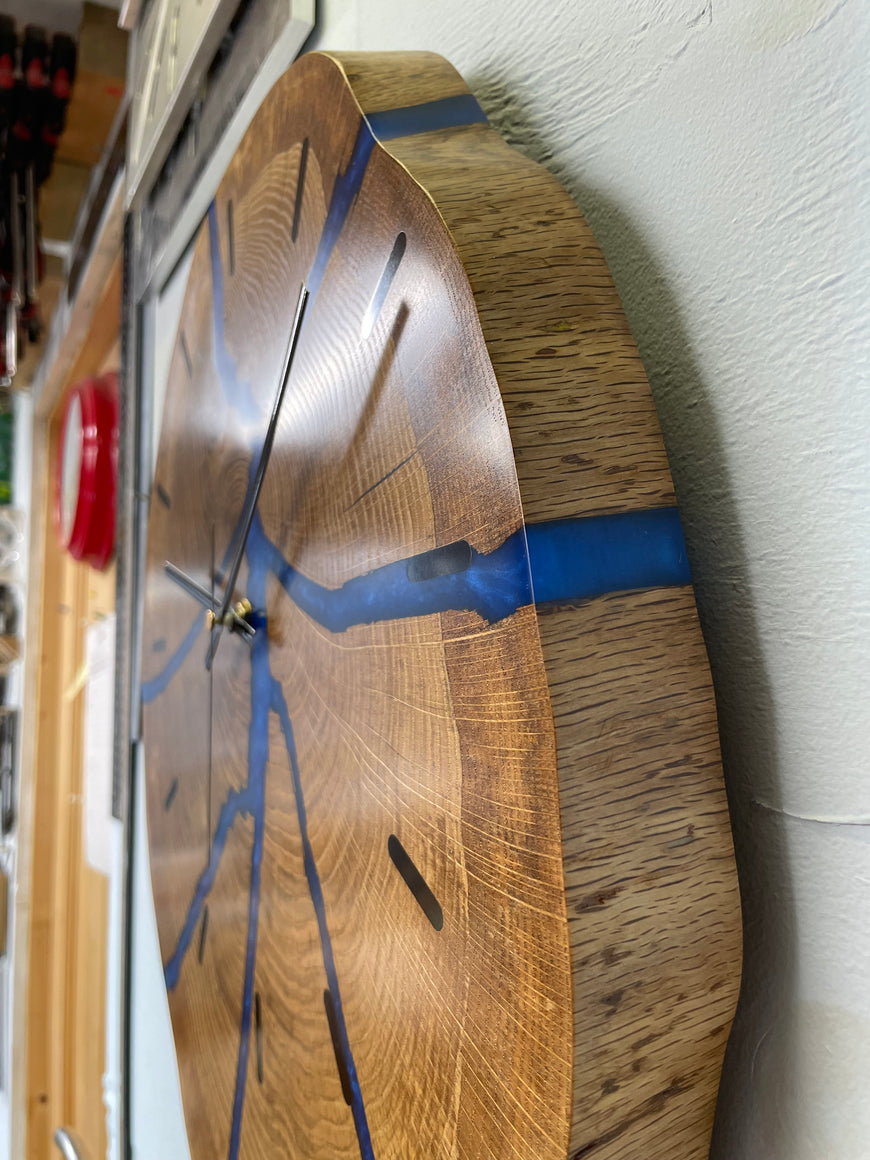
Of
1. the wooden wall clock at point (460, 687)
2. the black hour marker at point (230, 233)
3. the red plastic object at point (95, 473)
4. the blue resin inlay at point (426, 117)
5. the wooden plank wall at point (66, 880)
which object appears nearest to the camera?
the wooden wall clock at point (460, 687)

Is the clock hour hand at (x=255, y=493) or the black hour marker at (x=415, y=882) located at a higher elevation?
the clock hour hand at (x=255, y=493)

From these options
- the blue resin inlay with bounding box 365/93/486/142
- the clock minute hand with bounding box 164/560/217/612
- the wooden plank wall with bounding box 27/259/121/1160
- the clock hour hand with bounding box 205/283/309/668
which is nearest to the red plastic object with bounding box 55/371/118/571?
the wooden plank wall with bounding box 27/259/121/1160

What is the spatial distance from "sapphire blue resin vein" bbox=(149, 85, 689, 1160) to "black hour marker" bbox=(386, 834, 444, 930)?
0.10 m

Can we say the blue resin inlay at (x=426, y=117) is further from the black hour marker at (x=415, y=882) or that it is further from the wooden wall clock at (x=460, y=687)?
the black hour marker at (x=415, y=882)

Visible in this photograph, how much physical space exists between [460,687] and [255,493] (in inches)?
10.6

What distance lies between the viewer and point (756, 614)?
0.33m

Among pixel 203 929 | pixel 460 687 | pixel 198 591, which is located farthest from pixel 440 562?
pixel 203 929

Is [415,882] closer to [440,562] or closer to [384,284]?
[440,562]

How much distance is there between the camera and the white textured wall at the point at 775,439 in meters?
0.29

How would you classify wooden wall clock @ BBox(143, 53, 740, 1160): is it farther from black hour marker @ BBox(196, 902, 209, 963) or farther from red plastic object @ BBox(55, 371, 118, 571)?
red plastic object @ BBox(55, 371, 118, 571)

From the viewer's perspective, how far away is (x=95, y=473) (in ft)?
5.36

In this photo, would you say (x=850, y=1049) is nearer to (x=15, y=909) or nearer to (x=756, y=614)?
(x=756, y=614)

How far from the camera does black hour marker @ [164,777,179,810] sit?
78cm

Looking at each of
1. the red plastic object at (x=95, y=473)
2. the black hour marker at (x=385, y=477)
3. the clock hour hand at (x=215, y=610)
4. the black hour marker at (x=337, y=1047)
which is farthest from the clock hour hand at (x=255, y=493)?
the red plastic object at (x=95, y=473)
